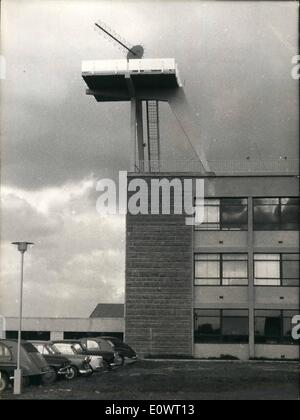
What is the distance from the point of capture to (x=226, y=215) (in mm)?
42781

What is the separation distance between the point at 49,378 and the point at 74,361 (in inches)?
89.9

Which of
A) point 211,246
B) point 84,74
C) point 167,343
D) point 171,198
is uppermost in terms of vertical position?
point 84,74

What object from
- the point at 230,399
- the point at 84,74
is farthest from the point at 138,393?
the point at 84,74

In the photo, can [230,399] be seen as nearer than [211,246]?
Yes

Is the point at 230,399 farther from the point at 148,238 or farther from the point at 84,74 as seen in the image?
the point at 84,74

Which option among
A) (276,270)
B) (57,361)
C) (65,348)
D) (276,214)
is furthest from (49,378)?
(276,214)

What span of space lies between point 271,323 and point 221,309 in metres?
3.13

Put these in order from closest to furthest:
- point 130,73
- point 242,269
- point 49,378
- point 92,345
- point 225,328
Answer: point 49,378
point 92,345
point 225,328
point 242,269
point 130,73

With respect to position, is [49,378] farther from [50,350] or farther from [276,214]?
[276,214]

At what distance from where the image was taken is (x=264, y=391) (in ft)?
68.6

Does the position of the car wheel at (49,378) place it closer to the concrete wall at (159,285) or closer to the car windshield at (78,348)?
the car windshield at (78,348)

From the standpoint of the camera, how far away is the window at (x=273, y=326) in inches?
1628

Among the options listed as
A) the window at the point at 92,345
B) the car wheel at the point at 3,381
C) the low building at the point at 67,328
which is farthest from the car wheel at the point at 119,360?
the low building at the point at 67,328
